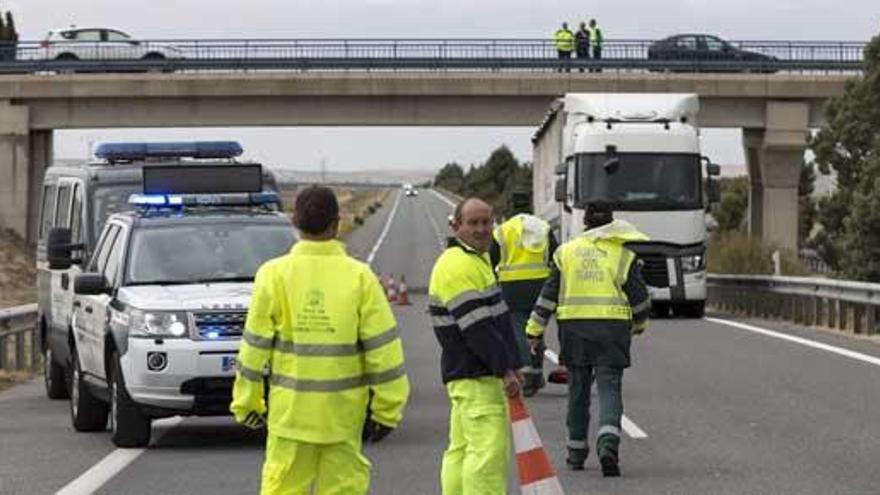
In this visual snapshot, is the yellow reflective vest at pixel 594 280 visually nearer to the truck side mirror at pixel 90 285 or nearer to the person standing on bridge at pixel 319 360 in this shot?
the truck side mirror at pixel 90 285

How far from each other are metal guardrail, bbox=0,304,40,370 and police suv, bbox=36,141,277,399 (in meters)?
1.23

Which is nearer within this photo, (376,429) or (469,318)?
(376,429)

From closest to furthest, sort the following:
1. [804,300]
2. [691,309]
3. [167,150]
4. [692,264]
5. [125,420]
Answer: [125,420], [167,150], [804,300], [692,264], [691,309]

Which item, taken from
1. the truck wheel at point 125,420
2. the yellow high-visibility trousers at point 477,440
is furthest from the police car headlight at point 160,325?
the yellow high-visibility trousers at point 477,440

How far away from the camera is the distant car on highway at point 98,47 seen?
56.4 metres

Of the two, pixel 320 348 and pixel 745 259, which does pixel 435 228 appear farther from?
pixel 320 348

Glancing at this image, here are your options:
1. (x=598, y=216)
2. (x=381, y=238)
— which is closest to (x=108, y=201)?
(x=598, y=216)

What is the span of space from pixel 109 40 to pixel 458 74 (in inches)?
475

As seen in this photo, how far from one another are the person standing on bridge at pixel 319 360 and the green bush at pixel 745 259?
33236 millimetres

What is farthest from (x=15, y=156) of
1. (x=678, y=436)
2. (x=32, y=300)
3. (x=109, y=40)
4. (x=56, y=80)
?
(x=678, y=436)

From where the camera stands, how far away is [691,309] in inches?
1241

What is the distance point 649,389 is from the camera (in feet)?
58.8

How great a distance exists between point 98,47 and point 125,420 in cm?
4547

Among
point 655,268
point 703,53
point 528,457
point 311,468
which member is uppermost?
point 703,53
